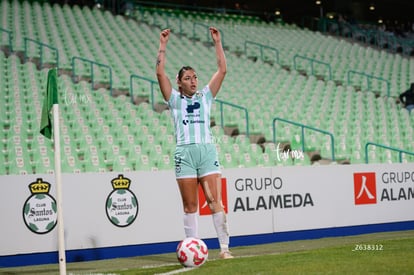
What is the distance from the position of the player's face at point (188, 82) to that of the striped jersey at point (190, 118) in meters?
0.07

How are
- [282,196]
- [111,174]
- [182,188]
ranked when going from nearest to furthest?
[182,188], [111,174], [282,196]

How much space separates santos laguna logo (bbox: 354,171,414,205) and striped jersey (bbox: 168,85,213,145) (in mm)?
5637

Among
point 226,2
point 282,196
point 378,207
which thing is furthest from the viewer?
point 226,2

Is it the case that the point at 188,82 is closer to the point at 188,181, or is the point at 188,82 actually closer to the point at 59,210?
the point at 188,181

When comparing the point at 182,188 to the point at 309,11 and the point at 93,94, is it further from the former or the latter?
the point at 309,11

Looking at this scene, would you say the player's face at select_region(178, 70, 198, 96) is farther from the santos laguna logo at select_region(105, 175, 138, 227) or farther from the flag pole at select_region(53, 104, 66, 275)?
the santos laguna logo at select_region(105, 175, 138, 227)

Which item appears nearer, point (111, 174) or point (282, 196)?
point (111, 174)

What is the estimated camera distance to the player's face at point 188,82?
8.02 metres

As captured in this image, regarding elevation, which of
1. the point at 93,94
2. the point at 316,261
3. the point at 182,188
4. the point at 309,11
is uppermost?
the point at 309,11

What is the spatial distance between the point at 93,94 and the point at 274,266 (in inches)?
435

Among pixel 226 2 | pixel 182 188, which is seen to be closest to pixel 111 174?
pixel 182 188

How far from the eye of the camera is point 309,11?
4156cm

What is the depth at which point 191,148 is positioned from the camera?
7945 millimetres

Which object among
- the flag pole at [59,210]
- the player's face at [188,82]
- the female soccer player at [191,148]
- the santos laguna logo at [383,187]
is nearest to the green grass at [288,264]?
the female soccer player at [191,148]
